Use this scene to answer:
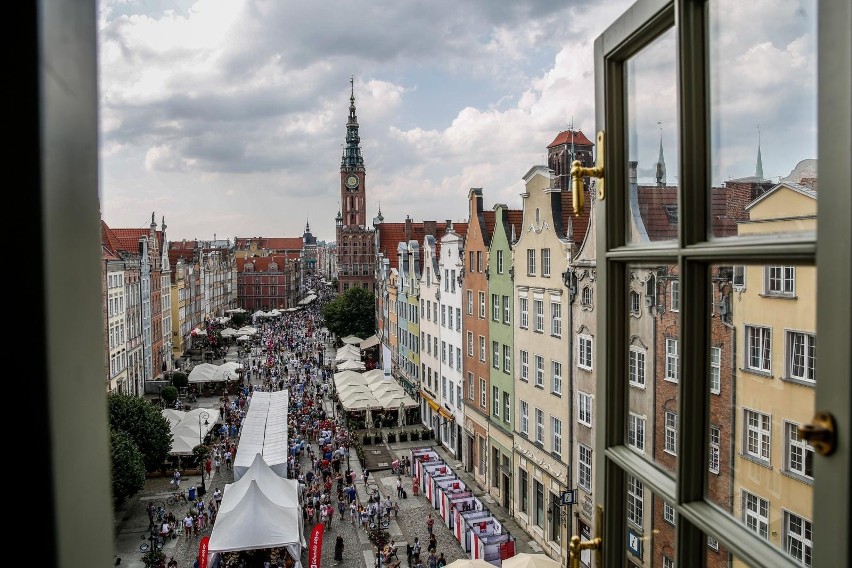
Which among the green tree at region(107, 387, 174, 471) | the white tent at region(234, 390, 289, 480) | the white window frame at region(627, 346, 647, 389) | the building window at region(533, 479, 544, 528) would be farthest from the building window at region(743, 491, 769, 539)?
the green tree at region(107, 387, 174, 471)

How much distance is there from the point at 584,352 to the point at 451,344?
1339 cm

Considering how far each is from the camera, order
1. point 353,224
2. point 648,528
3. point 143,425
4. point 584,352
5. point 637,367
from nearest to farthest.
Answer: point 648,528, point 637,367, point 584,352, point 143,425, point 353,224

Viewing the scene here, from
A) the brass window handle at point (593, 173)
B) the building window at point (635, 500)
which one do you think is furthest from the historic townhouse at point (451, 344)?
the building window at point (635, 500)

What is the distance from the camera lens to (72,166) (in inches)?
54.1

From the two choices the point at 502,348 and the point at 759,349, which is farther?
the point at 502,348

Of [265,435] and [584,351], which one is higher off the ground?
[584,351]

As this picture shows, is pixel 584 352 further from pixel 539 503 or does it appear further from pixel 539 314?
pixel 539 503

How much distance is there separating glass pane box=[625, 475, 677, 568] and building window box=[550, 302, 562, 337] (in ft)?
58.6

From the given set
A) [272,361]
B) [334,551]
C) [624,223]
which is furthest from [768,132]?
[272,361]

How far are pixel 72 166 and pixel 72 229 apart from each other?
13cm

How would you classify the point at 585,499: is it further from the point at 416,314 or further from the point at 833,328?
the point at 416,314

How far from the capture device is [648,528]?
9.21 feet

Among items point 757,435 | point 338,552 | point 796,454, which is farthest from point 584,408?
point 796,454

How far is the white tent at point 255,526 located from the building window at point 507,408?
30.1ft
